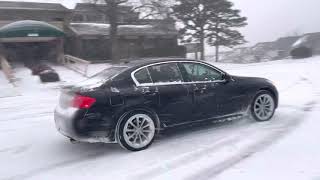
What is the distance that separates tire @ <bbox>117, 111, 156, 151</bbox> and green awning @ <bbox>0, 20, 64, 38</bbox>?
25.5 meters

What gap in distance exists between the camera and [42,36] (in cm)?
3045

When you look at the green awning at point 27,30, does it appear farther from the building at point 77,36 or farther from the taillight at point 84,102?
the taillight at point 84,102

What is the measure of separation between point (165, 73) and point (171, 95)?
45 centimetres

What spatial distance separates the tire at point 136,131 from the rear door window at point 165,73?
0.74 meters

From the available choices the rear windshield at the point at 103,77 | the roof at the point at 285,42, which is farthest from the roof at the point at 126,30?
the roof at the point at 285,42

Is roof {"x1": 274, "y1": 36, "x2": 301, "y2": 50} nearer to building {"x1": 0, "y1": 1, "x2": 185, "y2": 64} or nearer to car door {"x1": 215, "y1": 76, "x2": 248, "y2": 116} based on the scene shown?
building {"x1": 0, "y1": 1, "x2": 185, "y2": 64}

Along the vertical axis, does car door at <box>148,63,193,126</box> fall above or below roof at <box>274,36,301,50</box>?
below

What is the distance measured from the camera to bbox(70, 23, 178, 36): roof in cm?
3553

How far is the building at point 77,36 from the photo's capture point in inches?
1287

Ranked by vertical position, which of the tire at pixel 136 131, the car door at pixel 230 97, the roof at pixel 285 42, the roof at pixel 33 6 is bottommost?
the tire at pixel 136 131

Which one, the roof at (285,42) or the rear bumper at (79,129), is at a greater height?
the roof at (285,42)

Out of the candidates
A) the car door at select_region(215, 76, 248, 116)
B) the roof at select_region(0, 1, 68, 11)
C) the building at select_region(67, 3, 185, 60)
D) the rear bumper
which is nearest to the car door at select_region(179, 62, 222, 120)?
the car door at select_region(215, 76, 248, 116)

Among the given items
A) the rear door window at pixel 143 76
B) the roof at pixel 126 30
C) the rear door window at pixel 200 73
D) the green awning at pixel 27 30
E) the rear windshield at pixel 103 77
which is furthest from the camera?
the roof at pixel 126 30

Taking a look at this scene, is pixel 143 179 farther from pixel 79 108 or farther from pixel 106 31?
pixel 106 31
